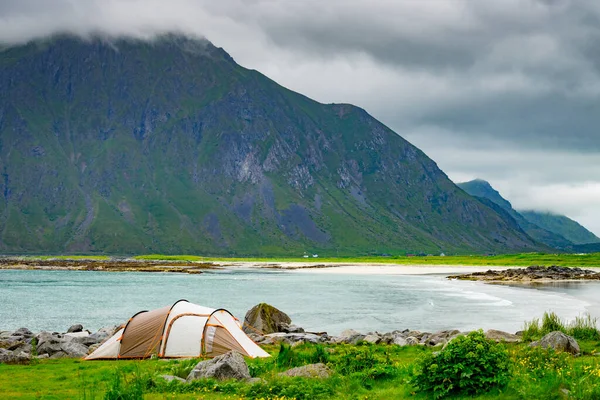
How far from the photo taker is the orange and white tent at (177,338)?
2716 cm

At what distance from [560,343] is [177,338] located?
54.4 feet

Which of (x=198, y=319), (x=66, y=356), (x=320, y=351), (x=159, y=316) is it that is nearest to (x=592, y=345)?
(x=320, y=351)

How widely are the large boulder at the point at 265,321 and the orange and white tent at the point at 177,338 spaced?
9860 mm

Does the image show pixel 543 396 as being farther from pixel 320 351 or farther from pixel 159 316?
pixel 159 316

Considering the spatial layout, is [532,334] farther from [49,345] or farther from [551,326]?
[49,345]

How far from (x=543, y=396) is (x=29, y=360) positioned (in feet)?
70.0

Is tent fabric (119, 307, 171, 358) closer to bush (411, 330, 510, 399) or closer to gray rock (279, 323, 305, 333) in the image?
gray rock (279, 323, 305, 333)

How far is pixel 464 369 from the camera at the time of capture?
1528cm

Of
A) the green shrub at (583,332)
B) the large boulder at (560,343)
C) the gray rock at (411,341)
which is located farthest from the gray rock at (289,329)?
the large boulder at (560,343)

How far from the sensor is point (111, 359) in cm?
2712

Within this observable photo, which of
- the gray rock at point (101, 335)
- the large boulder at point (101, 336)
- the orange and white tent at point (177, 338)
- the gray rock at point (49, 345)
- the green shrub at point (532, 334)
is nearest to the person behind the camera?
the green shrub at point (532, 334)

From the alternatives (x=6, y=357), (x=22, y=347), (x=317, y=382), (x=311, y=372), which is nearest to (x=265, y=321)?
(x=22, y=347)

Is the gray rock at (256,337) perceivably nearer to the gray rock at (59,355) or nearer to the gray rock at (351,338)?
the gray rock at (351,338)

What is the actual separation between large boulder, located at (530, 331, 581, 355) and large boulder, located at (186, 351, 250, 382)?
38.6ft
